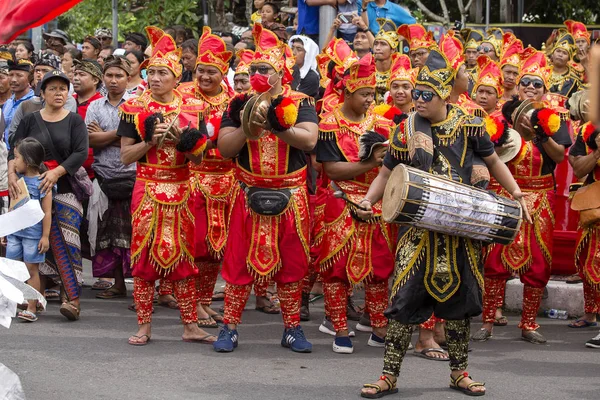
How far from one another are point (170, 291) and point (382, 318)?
2.45 metres

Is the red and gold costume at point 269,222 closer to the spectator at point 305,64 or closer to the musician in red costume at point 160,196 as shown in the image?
the musician in red costume at point 160,196

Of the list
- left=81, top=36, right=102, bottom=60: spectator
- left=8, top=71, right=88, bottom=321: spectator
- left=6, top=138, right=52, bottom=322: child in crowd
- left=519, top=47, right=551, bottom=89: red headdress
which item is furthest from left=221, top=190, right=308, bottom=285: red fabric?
left=81, top=36, right=102, bottom=60: spectator

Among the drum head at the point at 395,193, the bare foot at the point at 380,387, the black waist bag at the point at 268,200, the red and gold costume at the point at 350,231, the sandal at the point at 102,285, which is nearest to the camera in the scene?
the drum head at the point at 395,193

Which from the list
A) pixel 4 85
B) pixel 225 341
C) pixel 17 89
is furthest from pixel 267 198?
pixel 4 85

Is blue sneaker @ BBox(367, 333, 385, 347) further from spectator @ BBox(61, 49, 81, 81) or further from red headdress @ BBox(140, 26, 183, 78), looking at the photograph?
spectator @ BBox(61, 49, 81, 81)

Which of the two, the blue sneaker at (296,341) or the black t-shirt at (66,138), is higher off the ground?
the black t-shirt at (66,138)

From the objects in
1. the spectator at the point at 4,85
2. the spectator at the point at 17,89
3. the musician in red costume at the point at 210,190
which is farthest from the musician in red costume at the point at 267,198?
the spectator at the point at 4,85

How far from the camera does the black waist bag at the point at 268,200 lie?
7137 millimetres

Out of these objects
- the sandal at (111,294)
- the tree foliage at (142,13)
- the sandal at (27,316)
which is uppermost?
the tree foliage at (142,13)

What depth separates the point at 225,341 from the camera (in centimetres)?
734

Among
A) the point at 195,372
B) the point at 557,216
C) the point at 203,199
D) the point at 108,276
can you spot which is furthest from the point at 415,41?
the point at 195,372

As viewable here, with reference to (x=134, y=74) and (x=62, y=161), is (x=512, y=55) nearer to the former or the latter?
(x=134, y=74)

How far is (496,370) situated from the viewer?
7.03m

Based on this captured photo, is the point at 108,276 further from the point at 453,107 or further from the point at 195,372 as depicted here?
the point at 453,107
